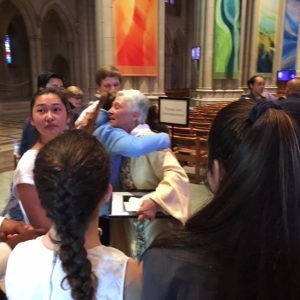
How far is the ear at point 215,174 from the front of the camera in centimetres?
85

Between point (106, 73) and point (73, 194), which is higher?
point (106, 73)

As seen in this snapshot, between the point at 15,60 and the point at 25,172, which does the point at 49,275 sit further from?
the point at 15,60

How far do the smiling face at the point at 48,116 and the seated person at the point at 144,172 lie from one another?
0.25m

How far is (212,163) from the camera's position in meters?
0.87

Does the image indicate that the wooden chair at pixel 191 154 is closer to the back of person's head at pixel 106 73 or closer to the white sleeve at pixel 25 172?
the back of person's head at pixel 106 73

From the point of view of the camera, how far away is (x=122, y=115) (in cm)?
215

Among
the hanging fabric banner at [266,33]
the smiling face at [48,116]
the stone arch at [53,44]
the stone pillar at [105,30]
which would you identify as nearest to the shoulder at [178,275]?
the smiling face at [48,116]

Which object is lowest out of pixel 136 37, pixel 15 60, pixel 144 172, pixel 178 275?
pixel 144 172

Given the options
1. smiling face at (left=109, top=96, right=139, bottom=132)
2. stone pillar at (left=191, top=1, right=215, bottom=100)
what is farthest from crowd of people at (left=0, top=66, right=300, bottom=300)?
stone pillar at (left=191, top=1, right=215, bottom=100)

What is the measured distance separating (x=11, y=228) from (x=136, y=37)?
817 cm

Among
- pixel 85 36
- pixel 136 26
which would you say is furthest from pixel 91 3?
pixel 136 26

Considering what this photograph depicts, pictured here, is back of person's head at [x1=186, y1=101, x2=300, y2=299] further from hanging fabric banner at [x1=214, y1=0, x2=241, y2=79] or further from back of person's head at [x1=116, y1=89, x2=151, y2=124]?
hanging fabric banner at [x1=214, y1=0, x2=241, y2=79]

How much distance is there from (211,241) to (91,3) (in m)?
19.1

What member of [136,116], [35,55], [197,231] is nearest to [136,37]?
[136,116]
